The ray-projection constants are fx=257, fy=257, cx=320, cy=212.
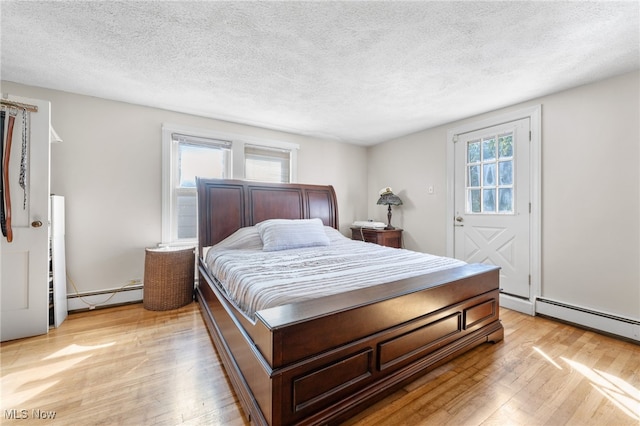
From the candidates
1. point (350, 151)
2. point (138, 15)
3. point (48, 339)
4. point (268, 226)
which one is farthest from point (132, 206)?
point (350, 151)

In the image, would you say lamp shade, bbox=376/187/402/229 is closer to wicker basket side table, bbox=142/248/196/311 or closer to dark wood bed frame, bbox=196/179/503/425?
dark wood bed frame, bbox=196/179/503/425

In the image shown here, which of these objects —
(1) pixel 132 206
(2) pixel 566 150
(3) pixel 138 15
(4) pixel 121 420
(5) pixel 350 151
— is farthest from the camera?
(5) pixel 350 151

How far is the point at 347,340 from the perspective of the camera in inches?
51.4

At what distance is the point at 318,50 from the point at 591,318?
3.36 metres

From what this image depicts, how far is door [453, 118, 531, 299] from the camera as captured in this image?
287 cm

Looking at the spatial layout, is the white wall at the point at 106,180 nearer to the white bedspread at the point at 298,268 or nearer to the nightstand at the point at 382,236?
the white bedspread at the point at 298,268

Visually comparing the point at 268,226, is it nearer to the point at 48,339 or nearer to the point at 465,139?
the point at 48,339

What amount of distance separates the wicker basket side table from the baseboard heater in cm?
387

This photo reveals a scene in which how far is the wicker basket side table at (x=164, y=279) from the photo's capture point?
2773 millimetres

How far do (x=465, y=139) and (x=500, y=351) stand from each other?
8.27 feet

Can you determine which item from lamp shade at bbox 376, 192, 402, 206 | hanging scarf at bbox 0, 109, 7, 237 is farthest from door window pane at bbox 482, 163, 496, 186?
hanging scarf at bbox 0, 109, 7, 237

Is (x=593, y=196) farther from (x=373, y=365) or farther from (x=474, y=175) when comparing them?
(x=373, y=365)

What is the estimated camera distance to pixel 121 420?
4.32ft

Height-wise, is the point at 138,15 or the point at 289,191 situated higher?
the point at 138,15
